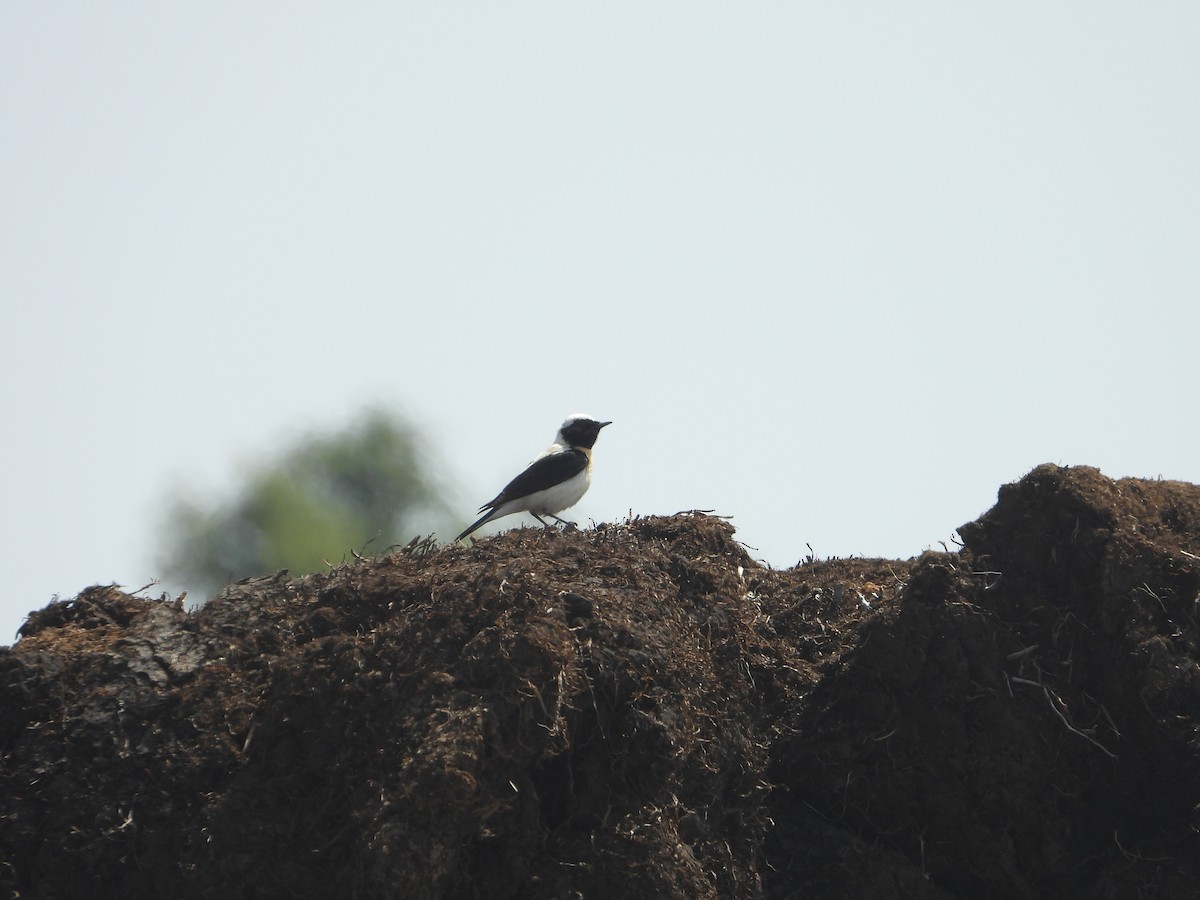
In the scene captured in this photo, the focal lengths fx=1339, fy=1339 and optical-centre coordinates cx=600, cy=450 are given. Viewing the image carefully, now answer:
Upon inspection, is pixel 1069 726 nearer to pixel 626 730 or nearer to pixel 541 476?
pixel 626 730

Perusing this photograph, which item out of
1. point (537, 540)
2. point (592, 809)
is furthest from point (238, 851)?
point (537, 540)

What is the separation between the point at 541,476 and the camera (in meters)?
13.8

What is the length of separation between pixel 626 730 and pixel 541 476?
22.9 ft

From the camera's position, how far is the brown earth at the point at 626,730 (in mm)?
6605

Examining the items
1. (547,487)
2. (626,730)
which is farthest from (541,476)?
(626,730)

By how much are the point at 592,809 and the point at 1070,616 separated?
10.1 ft

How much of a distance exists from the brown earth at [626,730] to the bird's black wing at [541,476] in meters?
5.21

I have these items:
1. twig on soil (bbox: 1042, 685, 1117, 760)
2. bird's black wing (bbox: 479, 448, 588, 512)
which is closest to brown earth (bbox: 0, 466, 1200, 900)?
twig on soil (bbox: 1042, 685, 1117, 760)

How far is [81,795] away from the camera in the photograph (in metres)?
7.03

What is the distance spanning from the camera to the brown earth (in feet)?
21.7

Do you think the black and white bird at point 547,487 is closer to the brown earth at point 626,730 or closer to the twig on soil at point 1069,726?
the brown earth at point 626,730

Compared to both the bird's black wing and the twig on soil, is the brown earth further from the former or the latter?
the bird's black wing

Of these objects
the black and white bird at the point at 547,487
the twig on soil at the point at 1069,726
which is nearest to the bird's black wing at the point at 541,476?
the black and white bird at the point at 547,487

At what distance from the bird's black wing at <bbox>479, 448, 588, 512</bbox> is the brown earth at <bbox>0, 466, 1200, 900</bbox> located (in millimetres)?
5213
